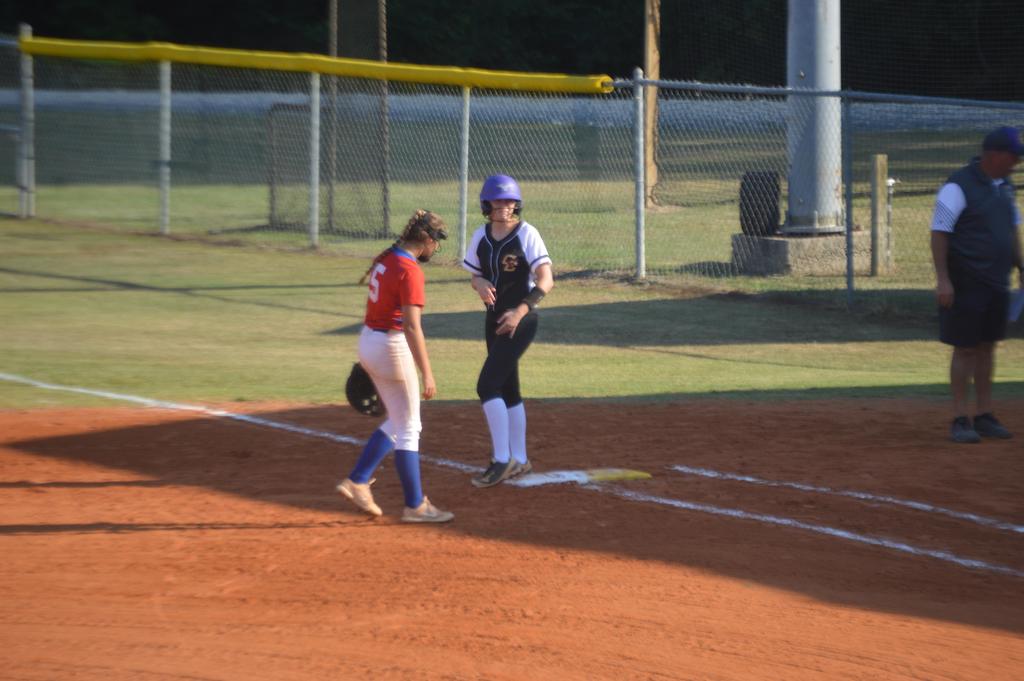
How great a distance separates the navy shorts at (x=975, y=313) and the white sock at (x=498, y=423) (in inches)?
121

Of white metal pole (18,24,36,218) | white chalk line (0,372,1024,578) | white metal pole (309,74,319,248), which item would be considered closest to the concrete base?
white metal pole (309,74,319,248)

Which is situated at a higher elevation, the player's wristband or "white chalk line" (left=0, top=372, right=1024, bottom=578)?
the player's wristband

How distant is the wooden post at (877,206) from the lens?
1662cm

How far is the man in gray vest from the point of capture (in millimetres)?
8609

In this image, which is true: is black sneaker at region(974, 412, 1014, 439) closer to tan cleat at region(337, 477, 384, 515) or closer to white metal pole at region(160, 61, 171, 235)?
tan cleat at region(337, 477, 384, 515)

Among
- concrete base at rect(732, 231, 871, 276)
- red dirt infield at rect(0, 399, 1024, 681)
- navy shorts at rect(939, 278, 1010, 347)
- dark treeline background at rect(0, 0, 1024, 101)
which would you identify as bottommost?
red dirt infield at rect(0, 399, 1024, 681)

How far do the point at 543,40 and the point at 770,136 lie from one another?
70.5 ft

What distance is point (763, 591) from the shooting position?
6.18 m

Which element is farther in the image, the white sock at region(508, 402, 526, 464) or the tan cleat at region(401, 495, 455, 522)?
the white sock at region(508, 402, 526, 464)

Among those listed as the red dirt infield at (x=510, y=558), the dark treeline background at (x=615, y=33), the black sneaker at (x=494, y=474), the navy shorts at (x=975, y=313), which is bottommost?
the red dirt infield at (x=510, y=558)

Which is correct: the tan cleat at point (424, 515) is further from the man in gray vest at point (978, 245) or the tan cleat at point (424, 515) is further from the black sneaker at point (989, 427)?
the black sneaker at point (989, 427)

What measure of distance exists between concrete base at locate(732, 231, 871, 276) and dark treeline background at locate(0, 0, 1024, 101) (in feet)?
69.1

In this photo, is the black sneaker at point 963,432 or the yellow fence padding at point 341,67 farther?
the yellow fence padding at point 341,67

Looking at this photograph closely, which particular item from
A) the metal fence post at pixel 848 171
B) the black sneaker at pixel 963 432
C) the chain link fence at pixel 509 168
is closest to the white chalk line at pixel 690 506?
the black sneaker at pixel 963 432
